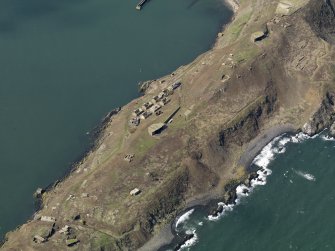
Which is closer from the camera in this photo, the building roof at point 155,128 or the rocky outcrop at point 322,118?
the building roof at point 155,128

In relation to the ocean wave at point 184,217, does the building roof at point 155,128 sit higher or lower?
higher

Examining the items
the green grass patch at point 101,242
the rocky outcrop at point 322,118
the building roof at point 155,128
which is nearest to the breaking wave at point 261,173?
the rocky outcrop at point 322,118

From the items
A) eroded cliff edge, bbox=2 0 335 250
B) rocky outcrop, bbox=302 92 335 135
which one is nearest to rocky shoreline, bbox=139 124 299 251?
eroded cliff edge, bbox=2 0 335 250

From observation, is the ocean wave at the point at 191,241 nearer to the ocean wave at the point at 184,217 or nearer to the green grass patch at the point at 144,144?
the ocean wave at the point at 184,217

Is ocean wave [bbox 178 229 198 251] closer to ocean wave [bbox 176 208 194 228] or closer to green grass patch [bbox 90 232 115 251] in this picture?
ocean wave [bbox 176 208 194 228]

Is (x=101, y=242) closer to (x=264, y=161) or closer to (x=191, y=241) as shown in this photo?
(x=191, y=241)

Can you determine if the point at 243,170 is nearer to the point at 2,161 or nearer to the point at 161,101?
the point at 161,101

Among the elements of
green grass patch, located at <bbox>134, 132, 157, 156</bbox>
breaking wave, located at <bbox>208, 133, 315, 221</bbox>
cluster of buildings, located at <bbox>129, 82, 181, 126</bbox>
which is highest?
cluster of buildings, located at <bbox>129, 82, 181, 126</bbox>
